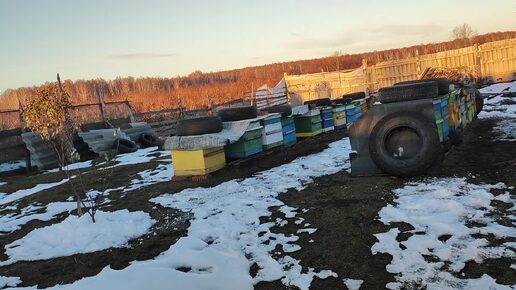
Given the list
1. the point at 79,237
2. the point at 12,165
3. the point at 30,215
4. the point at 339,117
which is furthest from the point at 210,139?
the point at 12,165

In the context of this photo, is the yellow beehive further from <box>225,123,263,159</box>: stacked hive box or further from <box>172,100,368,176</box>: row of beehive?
<box>225,123,263,159</box>: stacked hive box

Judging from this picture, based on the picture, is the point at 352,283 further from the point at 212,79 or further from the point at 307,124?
the point at 212,79

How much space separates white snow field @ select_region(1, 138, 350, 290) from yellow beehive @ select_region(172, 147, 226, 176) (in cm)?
87

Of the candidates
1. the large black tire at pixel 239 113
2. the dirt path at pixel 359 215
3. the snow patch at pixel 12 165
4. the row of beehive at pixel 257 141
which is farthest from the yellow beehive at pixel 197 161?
the snow patch at pixel 12 165

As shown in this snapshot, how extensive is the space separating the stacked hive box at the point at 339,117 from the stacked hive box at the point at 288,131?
310cm

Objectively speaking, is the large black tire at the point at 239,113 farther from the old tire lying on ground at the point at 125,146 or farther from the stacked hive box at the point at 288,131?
the old tire lying on ground at the point at 125,146

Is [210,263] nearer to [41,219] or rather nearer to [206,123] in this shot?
[41,219]

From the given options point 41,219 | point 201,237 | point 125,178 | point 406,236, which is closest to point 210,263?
point 201,237

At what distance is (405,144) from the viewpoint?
6355mm

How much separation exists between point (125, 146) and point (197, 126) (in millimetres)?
8788

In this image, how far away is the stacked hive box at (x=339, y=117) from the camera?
1312 centimetres

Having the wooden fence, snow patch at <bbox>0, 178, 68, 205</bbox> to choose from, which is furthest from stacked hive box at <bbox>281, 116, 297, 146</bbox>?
the wooden fence

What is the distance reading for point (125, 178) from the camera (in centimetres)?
977

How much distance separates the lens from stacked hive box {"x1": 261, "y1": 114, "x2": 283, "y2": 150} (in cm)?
934
